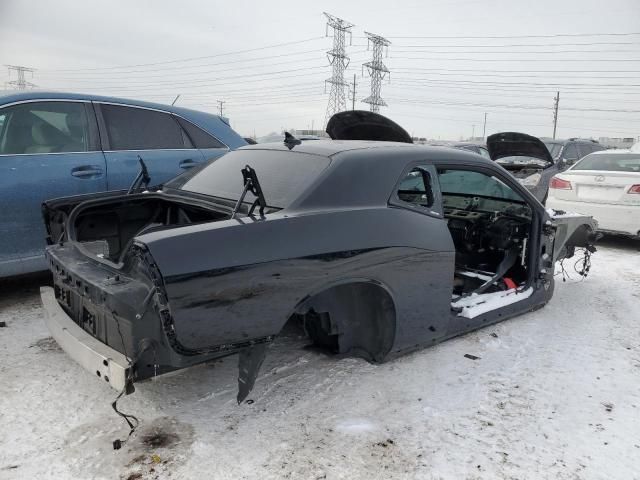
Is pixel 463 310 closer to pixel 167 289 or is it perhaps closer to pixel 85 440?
pixel 167 289

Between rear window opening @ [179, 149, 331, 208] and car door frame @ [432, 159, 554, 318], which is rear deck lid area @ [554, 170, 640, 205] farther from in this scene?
rear window opening @ [179, 149, 331, 208]

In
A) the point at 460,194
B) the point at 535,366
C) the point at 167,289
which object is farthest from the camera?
the point at 460,194

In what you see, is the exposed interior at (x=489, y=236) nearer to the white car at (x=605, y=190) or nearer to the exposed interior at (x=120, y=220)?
the exposed interior at (x=120, y=220)

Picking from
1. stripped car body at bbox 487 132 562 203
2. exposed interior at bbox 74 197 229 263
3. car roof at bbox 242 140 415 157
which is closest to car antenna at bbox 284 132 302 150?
car roof at bbox 242 140 415 157

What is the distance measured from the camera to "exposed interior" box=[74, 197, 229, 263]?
3098mm

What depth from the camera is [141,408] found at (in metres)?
2.59

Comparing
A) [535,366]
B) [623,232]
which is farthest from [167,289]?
[623,232]

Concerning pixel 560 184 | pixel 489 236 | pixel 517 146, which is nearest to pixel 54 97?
pixel 489 236

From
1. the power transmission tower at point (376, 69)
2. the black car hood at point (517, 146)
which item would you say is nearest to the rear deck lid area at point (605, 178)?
the black car hood at point (517, 146)

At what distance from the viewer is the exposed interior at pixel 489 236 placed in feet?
13.5

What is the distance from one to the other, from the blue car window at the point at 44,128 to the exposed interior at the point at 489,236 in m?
3.06

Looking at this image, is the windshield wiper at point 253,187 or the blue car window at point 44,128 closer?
the windshield wiper at point 253,187

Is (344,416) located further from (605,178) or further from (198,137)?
(605,178)

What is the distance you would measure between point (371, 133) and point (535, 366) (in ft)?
Answer: 9.03
